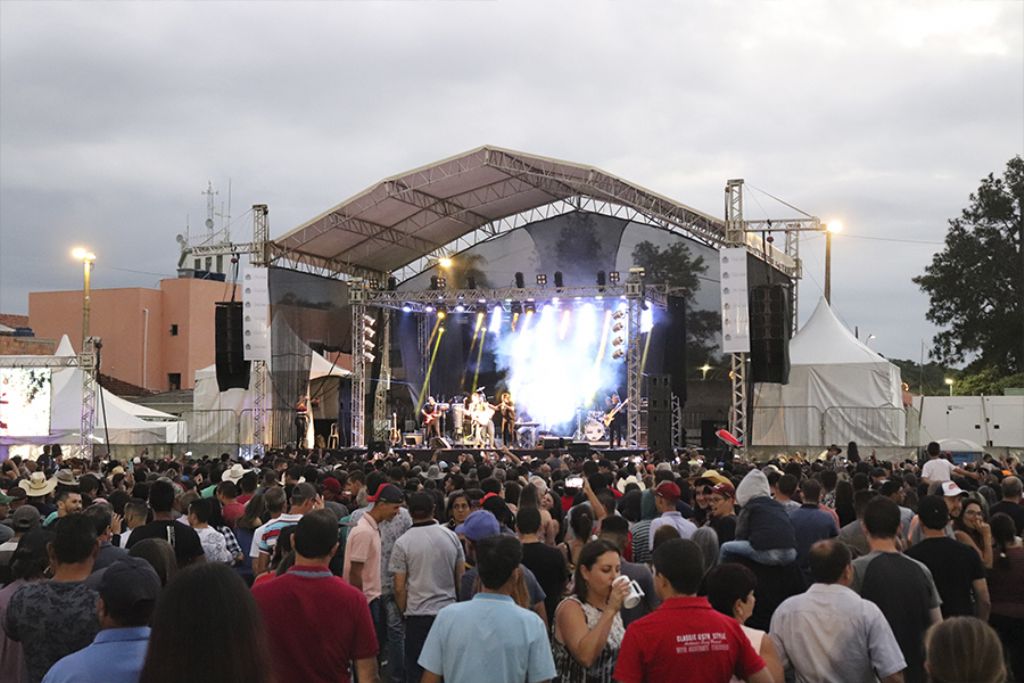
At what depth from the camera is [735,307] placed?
24.4m

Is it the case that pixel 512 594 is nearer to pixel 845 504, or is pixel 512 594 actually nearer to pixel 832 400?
pixel 845 504

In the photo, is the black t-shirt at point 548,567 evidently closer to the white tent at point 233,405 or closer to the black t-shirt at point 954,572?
the black t-shirt at point 954,572

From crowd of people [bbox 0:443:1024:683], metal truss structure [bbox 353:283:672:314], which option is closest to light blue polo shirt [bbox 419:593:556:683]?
crowd of people [bbox 0:443:1024:683]

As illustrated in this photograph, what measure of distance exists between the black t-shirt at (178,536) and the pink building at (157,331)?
3919 centimetres

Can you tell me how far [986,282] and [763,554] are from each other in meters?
45.1

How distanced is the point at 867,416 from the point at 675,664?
79.5 ft

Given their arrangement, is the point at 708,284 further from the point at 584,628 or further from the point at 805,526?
the point at 584,628

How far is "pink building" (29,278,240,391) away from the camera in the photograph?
44406mm

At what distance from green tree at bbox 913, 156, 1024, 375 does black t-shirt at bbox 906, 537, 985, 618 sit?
44.3 metres

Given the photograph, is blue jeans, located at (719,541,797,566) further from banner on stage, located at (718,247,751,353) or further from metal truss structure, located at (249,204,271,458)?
metal truss structure, located at (249,204,271,458)

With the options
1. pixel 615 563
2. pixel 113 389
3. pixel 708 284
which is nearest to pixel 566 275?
pixel 708 284

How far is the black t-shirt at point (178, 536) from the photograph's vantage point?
5.79 metres

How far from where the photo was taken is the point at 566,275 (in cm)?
3081

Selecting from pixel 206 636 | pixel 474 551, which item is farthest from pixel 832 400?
pixel 206 636
